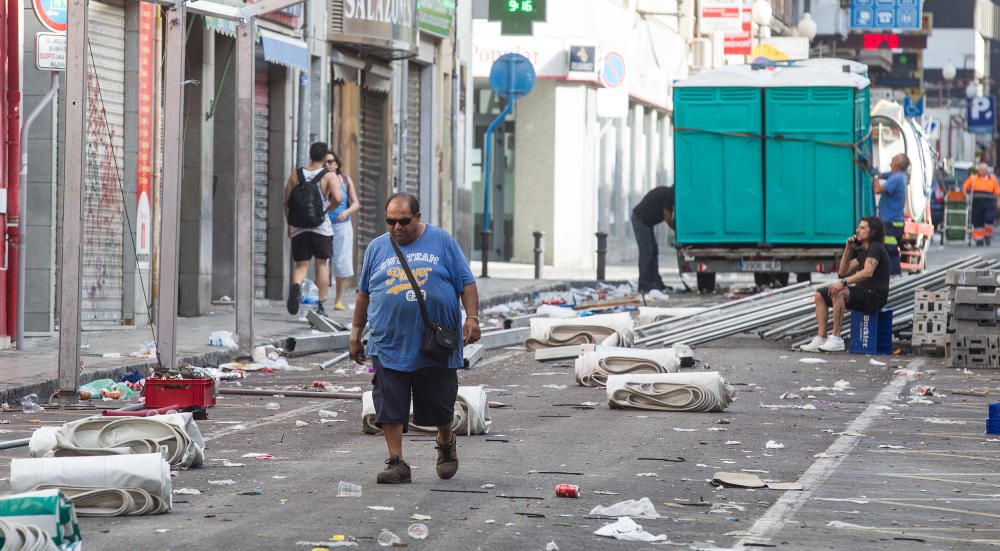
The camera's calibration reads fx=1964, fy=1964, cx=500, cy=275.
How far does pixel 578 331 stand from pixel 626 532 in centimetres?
1036

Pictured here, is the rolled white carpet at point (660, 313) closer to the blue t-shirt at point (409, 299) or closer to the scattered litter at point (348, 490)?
the blue t-shirt at point (409, 299)

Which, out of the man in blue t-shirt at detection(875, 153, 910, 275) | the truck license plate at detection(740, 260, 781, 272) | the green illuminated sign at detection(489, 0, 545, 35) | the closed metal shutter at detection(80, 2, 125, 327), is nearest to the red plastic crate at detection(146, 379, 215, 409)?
the closed metal shutter at detection(80, 2, 125, 327)

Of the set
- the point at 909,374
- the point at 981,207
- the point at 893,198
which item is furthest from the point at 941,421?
the point at 981,207

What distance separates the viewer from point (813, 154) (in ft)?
82.5

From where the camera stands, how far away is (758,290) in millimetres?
27734

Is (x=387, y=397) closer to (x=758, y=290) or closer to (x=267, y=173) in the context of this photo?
(x=267, y=173)

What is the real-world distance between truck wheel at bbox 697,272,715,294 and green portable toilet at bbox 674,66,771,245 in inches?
97.3

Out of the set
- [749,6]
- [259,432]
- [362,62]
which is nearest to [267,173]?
[362,62]

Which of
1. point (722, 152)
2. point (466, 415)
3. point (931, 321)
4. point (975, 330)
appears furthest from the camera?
point (722, 152)

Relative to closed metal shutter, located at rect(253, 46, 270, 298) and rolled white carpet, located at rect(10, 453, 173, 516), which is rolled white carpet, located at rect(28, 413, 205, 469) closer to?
rolled white carpet, located at rect(10, 453, 173, 516)

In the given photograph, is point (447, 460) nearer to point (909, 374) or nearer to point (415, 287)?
point (415, 287)

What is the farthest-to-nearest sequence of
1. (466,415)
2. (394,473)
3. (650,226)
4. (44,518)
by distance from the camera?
1. (650,226)
2. (466,415)
3. (394,473)
4. (44,518)

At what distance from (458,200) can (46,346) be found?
53.4ft

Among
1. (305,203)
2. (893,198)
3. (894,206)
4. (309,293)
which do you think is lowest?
(309,293)
